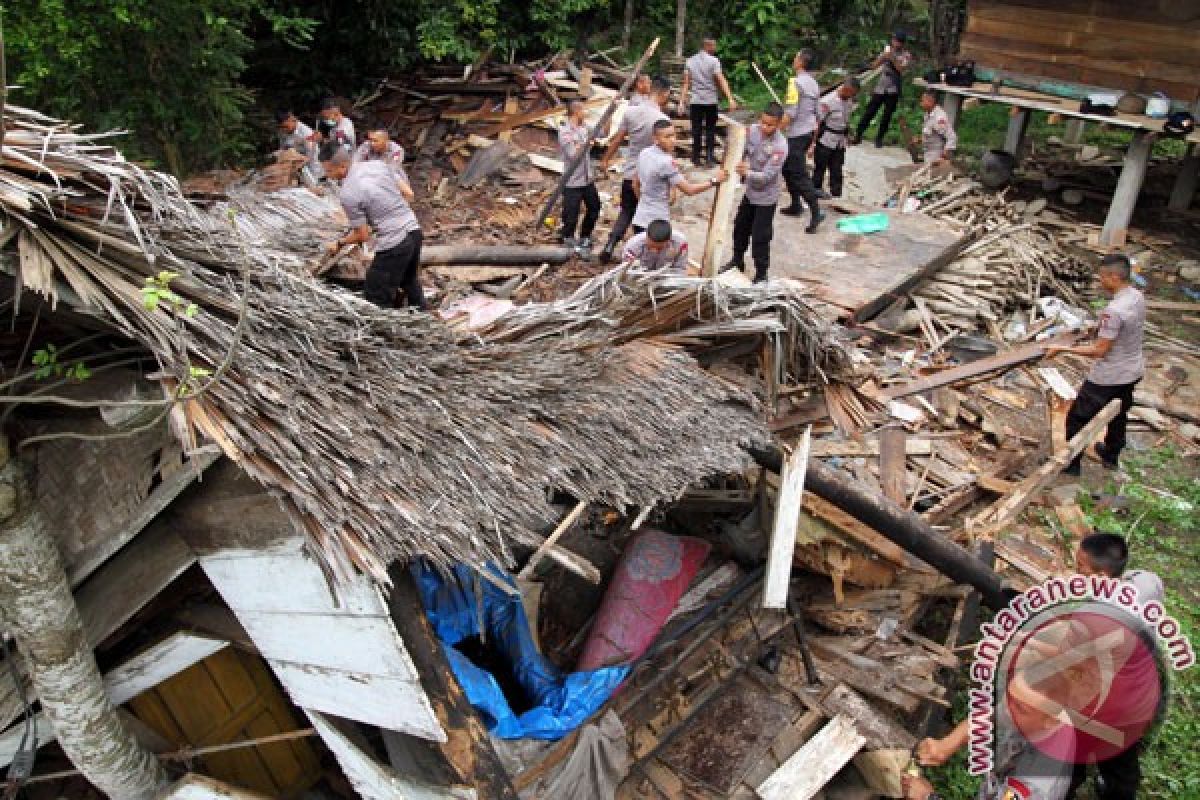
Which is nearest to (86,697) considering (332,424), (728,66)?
(332,424)

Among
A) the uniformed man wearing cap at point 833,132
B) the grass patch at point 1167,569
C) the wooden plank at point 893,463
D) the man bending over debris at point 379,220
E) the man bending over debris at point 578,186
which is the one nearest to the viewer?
the grass patch at point 1167,569

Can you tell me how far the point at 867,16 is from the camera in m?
21.6

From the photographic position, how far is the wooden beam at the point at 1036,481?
25.3 feet

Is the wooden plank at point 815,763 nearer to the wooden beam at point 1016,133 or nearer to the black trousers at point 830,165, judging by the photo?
the black trousers at point 830,165

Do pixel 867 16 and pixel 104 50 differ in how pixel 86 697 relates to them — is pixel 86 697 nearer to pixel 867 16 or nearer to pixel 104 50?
pixel 104 50

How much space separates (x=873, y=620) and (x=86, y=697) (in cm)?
529

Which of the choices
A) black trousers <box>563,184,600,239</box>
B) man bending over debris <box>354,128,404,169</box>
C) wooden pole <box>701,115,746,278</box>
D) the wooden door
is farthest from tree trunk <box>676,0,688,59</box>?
the wooden door

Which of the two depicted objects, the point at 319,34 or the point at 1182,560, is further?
the point at 319,34

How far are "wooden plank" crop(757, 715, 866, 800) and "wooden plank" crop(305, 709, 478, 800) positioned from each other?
2.24m

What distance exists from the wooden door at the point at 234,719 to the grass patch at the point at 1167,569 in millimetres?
4364

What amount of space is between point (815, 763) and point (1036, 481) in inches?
150

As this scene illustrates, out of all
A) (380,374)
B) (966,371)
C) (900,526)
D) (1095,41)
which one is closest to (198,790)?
(380,374)

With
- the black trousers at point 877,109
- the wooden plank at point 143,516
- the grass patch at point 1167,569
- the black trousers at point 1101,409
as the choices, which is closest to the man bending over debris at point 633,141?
the black trousers at point 1101,409

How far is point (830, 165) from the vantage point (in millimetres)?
13516
